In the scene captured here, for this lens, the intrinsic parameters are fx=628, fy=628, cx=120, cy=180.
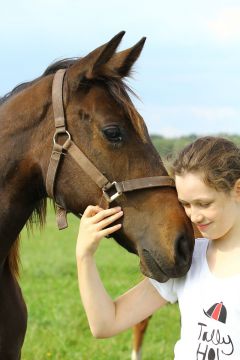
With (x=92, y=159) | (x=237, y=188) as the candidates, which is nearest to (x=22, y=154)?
(x=92, y=159)

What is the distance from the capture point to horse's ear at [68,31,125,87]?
3.01 meters

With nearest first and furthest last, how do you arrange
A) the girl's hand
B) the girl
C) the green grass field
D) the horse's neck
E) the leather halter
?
the girl < the girl's hand < the leather halter < the horse's neck < the green grass field

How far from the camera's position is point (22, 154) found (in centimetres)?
326

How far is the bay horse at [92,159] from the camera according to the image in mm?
2889

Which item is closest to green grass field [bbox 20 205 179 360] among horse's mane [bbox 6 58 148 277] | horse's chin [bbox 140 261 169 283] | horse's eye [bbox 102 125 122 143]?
horse's mane [bbox 6 58 148 277]

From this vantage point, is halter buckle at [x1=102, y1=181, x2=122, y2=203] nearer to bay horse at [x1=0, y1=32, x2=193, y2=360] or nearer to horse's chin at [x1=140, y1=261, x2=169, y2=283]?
bay horse at [x1=0, y1=32, x2=193, y2=360]

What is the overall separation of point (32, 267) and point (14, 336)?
362 inches

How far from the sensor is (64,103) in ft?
10.4

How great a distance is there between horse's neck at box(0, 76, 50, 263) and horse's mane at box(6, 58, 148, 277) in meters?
0.18

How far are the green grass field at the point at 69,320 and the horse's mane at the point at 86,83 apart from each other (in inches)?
4.8

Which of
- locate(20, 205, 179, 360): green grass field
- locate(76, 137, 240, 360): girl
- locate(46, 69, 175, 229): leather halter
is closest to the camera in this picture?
locate(76, 137, 240, 360): girl

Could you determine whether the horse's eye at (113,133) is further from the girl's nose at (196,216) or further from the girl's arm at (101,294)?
the girl's nose at (196,216)

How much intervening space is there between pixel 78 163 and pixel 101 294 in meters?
0.68

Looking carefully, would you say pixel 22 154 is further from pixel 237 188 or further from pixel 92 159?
pixel 237 188
